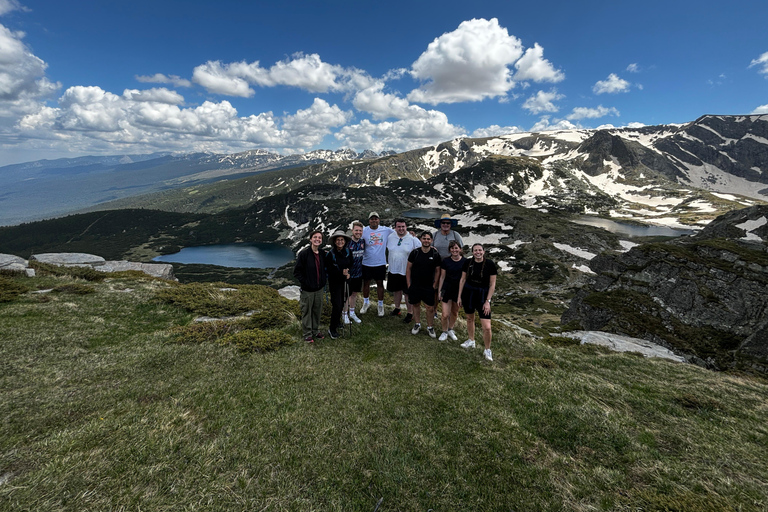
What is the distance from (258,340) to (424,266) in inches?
285

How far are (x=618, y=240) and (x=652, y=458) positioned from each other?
170 metres

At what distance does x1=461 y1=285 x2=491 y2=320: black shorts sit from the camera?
36.9 feet

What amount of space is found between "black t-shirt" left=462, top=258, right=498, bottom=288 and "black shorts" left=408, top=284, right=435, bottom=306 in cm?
199

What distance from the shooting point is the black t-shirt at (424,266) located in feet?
41.4

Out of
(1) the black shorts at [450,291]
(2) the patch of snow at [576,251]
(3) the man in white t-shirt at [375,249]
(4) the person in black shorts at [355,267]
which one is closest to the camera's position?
(1) the black shorts at [450,291]

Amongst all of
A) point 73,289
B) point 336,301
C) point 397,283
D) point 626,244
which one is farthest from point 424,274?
point 626,244

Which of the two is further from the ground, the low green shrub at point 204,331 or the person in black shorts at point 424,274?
the person in black shorts at point 424,274

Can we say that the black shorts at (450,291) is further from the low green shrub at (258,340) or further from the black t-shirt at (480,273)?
the low green shrub at (258,340)

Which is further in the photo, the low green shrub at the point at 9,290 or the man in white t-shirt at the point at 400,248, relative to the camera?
the man in white t-shirt at the point at 400,248

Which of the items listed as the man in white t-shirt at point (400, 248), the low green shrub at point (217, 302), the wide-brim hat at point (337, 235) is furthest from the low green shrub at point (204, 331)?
the man in white t-shirt at point (400, 248)

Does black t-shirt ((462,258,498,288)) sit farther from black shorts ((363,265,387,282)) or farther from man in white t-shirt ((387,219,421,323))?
black shorts ((363,265,387,282))

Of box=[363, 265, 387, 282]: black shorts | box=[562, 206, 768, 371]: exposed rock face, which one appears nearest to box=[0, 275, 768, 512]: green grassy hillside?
box=[363, 265, 387, 282]: black shorts

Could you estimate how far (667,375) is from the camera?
1262 centimetres

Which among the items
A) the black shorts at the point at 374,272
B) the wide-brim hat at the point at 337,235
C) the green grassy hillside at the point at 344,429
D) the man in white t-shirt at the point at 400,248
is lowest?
the green grassy hillside at the point at 344,429
